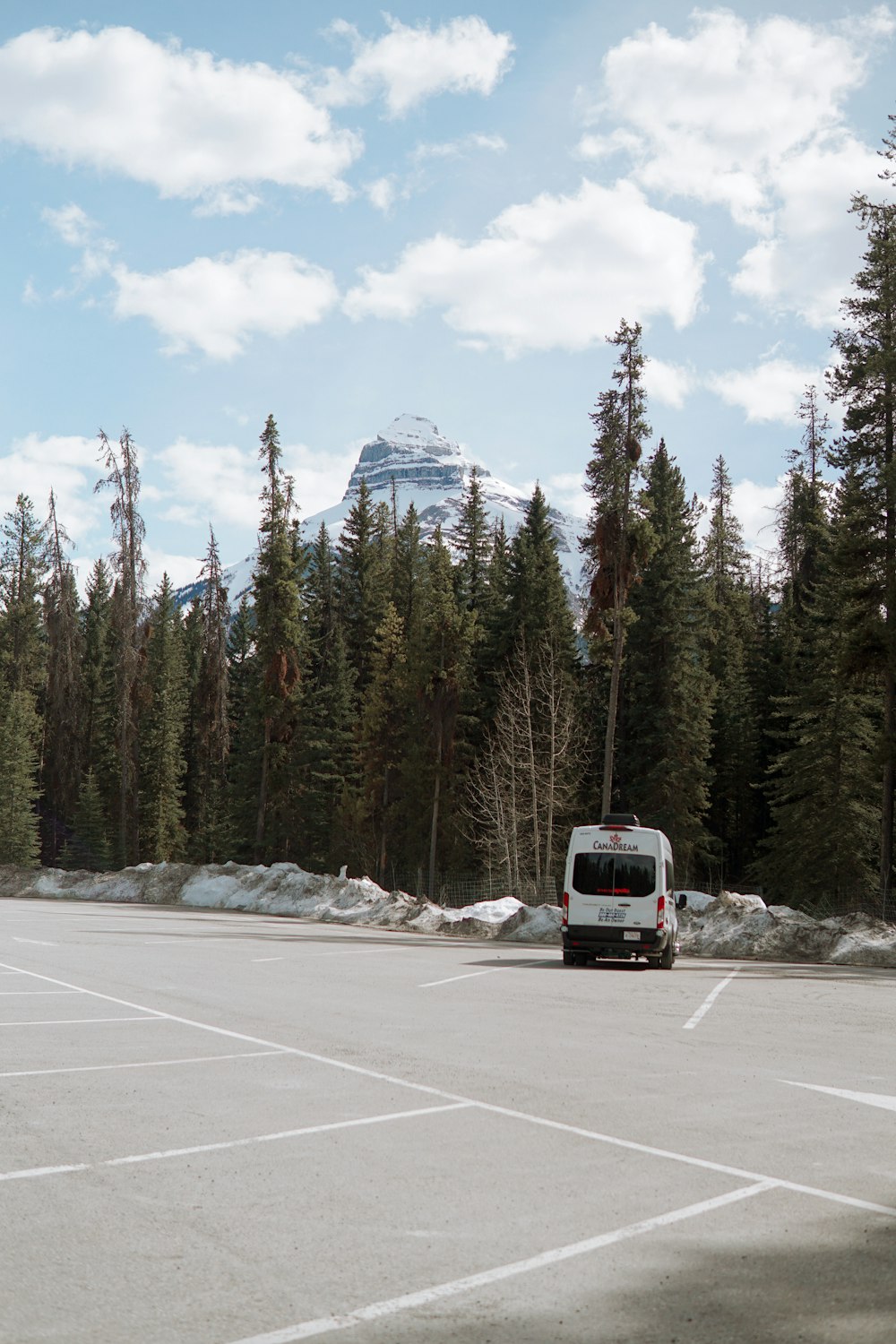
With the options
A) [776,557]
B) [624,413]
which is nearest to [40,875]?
[624,413]

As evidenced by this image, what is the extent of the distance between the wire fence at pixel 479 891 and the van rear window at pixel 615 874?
542 inches

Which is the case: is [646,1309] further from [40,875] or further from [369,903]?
[40,875]

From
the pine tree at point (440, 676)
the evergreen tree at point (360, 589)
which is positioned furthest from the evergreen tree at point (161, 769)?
the pine tree at point (440, 676)

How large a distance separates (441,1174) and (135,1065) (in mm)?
4149

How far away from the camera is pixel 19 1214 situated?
5660mm

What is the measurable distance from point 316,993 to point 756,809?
Answer: 51.2 m

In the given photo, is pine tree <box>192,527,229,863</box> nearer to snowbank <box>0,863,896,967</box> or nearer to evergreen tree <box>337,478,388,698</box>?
evergreen tree <box>337,478,388,698</box>

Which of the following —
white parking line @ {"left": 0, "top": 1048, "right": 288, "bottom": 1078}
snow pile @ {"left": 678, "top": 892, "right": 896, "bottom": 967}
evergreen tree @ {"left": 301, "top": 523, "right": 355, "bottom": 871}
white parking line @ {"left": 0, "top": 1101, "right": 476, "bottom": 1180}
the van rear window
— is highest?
evergreen tree @ {"left": 301, "top": 523, "right": 355, "bottom": 871}

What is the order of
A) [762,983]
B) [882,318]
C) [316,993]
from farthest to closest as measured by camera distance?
[882,318] < [762,983] < [316,993]

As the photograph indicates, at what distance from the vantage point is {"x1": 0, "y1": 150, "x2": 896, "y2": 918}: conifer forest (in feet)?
138

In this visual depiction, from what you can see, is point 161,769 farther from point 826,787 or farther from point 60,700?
point 826,787

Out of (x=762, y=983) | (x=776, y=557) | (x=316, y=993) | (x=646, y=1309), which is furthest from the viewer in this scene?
(x=776, y=557)

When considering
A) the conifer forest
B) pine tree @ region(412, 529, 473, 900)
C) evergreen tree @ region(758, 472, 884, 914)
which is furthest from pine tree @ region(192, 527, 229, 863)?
evergreen tree @ region(758, 472, 884, 914)

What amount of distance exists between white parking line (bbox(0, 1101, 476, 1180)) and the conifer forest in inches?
872
